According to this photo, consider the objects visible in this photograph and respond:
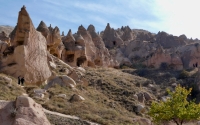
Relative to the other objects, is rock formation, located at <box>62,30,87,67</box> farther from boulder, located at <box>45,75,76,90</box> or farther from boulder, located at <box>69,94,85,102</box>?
boulder, located at <box>69,94,85,102</box>

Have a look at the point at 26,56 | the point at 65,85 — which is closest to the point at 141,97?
the point at 65,85

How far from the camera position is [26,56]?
20.5 meters

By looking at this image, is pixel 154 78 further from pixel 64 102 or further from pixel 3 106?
pixel 3 106

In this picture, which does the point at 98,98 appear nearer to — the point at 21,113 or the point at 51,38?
the point at 51,38

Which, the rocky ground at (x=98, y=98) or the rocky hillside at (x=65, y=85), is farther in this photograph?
the rocky ground at (x=98, y=98)

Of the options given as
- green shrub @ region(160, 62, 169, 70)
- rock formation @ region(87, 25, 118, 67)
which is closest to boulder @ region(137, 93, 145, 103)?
rock formation @ region(87, 25, 118, 67)

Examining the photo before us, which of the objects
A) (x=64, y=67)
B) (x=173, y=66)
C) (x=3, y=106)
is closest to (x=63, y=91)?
(x=64, y=67)

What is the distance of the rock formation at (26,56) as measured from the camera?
2019cm

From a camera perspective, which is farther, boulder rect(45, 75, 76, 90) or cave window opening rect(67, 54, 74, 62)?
cave window opening rect(67, 54, 74, 62)

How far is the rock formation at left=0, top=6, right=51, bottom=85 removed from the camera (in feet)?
66.2

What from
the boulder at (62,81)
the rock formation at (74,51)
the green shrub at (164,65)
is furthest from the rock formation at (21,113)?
the green shrub at (164,65)

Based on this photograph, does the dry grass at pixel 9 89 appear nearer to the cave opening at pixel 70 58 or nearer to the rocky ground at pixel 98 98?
the rocky ground at pixel 98 98

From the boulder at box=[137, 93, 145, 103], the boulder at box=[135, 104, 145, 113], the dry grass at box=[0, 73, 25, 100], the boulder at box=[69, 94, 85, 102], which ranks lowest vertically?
the boulder at box=[135, 104, 145, 113]

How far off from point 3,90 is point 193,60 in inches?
1480
